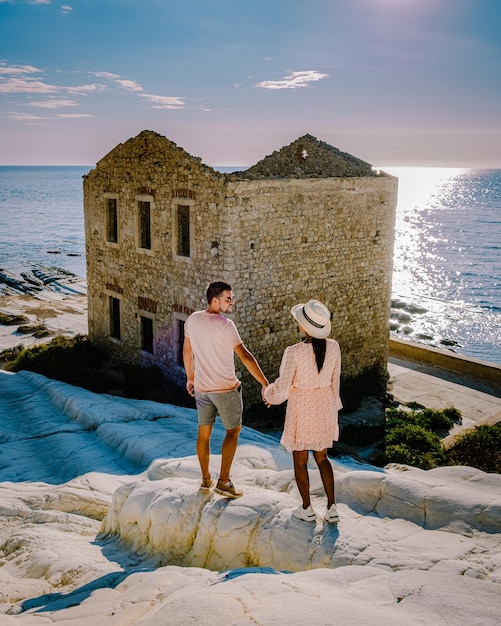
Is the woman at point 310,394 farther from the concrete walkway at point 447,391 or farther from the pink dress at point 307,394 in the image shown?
the concrete walkway at point 447,391

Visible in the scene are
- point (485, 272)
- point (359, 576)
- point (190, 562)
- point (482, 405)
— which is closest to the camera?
point (359, 576)

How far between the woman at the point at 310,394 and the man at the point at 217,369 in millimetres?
372

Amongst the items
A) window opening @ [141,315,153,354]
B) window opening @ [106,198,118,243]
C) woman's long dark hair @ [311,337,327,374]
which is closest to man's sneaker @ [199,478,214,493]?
woman's long dark hair @ [311,337,327,374]

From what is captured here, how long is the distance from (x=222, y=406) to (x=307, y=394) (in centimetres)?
98

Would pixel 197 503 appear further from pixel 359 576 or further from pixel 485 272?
pixel 485 272

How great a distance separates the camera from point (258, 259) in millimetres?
15086

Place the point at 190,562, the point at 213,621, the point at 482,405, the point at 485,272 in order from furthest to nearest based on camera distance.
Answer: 1. the point at 485,272
2. the point at 482,405
3. the point at 190,562
4. the point at 213,621

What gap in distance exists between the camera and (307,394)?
5.89 metres

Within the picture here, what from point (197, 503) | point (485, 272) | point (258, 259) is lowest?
point (485, 272)

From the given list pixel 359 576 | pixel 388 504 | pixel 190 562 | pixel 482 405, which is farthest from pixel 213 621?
pixel 482 405

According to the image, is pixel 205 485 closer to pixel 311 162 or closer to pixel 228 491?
pixel 228 491

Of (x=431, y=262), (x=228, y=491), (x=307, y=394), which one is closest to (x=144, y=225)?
(x=228, y=491)

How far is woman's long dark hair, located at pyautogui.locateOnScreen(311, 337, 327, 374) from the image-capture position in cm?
573

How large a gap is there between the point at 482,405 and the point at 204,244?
889cm
